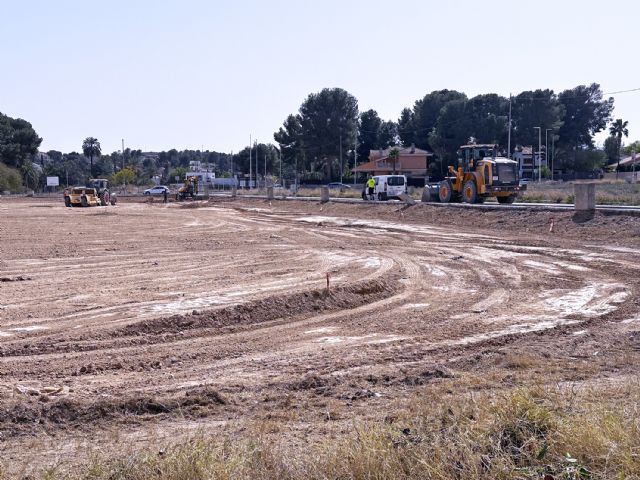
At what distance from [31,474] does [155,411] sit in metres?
1.83

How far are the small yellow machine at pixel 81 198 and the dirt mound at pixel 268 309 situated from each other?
49.1m

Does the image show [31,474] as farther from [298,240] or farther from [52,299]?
[298,240]

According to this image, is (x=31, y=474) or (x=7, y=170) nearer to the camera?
(x=31, y=474)

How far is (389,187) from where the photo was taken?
172 feet

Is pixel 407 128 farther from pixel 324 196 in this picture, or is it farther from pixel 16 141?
pixel 324 196

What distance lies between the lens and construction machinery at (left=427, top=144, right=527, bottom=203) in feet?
129

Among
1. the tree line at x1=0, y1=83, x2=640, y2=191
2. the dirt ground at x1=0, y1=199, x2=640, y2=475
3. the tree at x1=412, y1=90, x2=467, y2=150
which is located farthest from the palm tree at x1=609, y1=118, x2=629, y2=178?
the dirt ground at x1=0, y1=199, x2=640, y2=475

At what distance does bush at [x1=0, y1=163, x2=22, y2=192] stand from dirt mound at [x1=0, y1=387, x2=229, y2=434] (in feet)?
344

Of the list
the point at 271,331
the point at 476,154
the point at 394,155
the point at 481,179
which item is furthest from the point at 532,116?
the point at 271,331

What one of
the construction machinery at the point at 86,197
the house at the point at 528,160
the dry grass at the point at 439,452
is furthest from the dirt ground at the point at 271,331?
the house at the point at 528,160

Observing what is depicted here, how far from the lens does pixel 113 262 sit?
65.5 ft

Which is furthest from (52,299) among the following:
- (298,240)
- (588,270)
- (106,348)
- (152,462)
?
(298,240)

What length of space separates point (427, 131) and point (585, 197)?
88683mm

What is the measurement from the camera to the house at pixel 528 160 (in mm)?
103750
